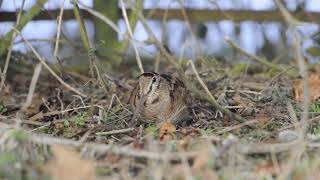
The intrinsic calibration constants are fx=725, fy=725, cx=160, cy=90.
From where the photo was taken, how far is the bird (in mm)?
4746

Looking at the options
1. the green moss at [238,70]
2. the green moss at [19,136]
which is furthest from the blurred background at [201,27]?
the green moss at [19,136]

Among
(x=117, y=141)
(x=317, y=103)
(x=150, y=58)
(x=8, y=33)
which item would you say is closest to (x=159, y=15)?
(x=150, y=58)

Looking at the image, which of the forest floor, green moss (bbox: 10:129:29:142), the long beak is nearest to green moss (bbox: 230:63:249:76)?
the forest floor

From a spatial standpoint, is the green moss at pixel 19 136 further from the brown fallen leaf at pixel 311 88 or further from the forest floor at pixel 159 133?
the brown fallen leaf at pixel 311 88

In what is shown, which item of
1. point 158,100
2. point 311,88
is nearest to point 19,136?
point 158,100

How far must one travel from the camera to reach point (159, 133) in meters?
4.26

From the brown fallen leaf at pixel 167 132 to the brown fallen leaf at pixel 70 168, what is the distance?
3.04 ft

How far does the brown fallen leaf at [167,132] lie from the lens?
4082 millimetres

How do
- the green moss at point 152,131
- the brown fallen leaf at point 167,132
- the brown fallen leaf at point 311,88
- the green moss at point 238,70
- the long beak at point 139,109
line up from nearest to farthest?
the brown fallen leaf at point 167,132 → the green moss at point 152,131 → the long beak at point 139,109 → the brown fallen leaf at point 311,88 → the green moss at point 238,70

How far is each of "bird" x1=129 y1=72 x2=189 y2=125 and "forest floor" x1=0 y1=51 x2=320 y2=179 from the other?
9 centimetres

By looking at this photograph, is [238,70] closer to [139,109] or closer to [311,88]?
[311,88]

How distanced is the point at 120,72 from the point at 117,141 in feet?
9.49

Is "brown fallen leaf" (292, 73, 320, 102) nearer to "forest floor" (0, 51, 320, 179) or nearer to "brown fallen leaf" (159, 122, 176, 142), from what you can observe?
"forest floor" (0, 51, 320, 179)

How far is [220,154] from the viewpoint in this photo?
10.9 ft
